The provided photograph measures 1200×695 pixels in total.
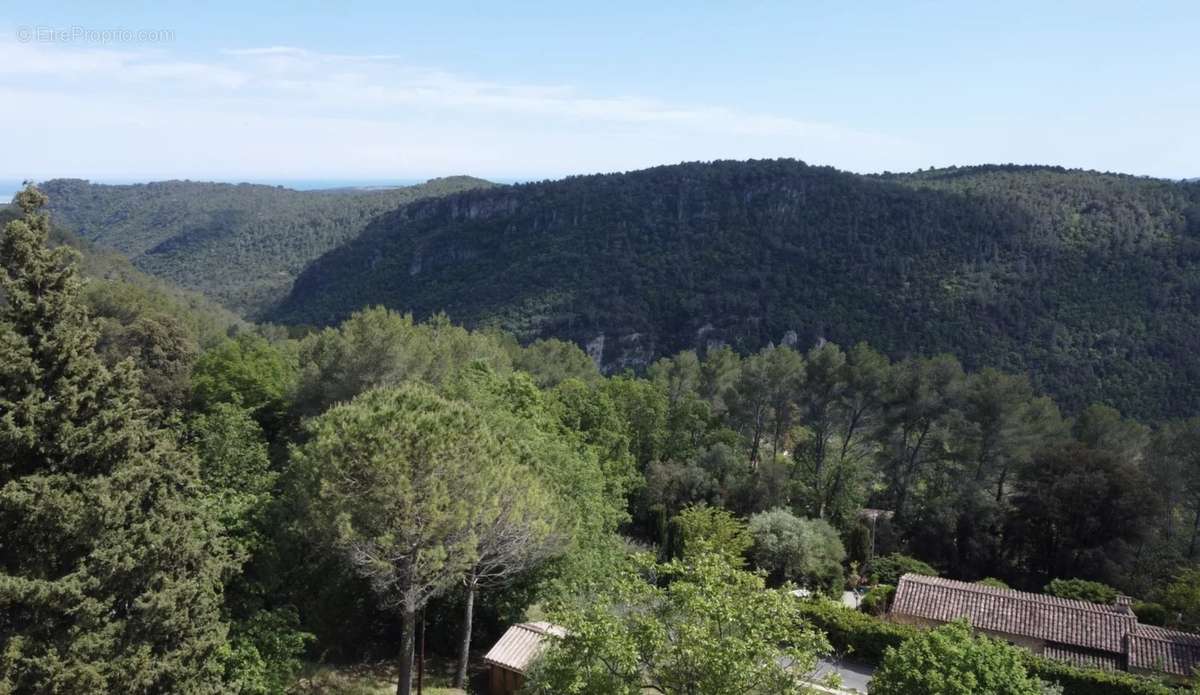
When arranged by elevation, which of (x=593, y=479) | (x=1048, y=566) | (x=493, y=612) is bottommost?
(x=1048, y=566)

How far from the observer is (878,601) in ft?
80.1

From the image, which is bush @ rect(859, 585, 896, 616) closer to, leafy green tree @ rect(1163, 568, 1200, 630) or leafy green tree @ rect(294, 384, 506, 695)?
leafy green tree @ rect(1163, 568, 1200, 630)

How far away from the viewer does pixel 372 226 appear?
13350 centimetres

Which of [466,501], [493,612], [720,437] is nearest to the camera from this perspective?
[466,501]

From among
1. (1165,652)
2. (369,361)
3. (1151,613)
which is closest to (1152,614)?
(1151,613)

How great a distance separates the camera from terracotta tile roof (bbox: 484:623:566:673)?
16.9 metres

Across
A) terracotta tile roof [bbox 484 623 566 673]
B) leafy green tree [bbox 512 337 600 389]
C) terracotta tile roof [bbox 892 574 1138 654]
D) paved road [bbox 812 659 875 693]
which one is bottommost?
paved road [bbox 812 659 875 693]

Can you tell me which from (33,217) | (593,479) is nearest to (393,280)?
(593,479)

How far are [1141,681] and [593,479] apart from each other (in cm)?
1442

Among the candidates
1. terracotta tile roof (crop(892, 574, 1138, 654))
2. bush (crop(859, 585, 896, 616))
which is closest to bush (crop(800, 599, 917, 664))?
terracotta tile roof (crop(892, 574, 1138, 654))

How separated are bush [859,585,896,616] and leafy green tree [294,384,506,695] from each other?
51.5ft

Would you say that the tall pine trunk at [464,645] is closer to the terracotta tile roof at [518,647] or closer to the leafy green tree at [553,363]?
the terracotta tile roof at [518,647]

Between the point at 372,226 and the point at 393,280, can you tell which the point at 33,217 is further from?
the point at 372,226

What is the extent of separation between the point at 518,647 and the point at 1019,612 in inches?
599
